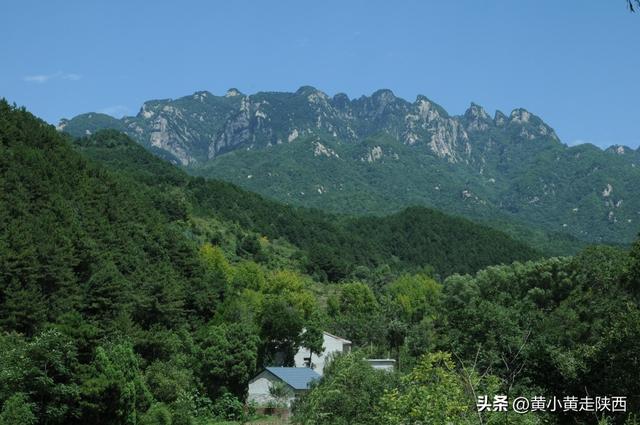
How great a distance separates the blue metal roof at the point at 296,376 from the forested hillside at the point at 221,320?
1787 millimetres

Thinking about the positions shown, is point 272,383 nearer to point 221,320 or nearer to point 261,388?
point 261,388

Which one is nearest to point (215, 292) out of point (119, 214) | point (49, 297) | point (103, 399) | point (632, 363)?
point (119, 214)

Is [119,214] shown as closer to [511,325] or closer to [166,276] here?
[166,276]

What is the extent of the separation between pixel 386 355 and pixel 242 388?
946 inches

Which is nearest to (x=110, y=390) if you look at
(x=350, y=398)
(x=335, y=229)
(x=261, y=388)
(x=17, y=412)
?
(x=17, y=412)

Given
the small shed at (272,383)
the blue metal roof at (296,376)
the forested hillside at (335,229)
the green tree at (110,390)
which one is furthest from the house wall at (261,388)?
the forested hillside at (335,229)

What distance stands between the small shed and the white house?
1398 cm

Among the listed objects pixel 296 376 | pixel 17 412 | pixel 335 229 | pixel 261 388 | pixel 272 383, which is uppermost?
pixel 335 229

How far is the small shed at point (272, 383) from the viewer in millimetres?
46688

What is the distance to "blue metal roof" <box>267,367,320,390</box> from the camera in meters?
46.9

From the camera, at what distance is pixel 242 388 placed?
158ft

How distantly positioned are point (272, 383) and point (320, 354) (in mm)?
17563

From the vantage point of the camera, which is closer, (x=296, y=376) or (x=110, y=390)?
(x=110, y=390)

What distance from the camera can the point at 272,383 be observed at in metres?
47.4
